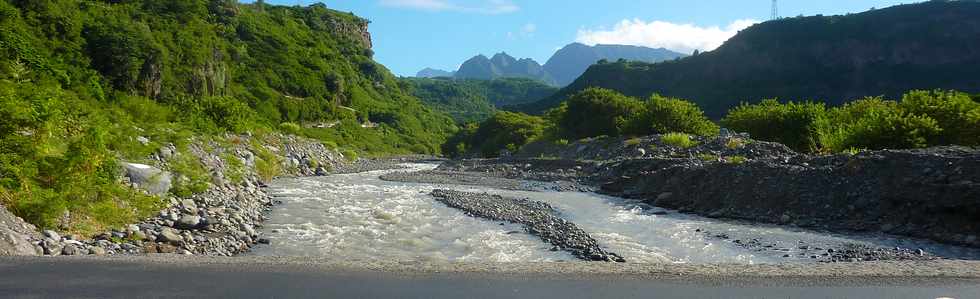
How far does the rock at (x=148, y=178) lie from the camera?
14516 mm

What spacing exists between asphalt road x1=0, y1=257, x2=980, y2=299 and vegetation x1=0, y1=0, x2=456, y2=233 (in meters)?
4.48

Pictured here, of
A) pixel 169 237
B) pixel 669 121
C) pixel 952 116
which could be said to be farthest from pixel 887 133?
pixel 169 237

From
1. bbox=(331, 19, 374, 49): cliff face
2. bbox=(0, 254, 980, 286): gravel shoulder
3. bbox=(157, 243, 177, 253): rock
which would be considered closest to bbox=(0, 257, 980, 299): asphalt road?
bbox=(0, 254, 980, 286): gravel shoulder

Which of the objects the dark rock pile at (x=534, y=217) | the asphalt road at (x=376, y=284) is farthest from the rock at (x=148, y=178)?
the dark rock pile at (x=534, y=217)

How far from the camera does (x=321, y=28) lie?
485 ft

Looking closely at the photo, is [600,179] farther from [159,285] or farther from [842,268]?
[159,285]

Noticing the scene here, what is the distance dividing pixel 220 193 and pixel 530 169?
21660mm

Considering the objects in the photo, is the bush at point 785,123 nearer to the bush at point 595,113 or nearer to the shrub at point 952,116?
the shrub at point 952,116

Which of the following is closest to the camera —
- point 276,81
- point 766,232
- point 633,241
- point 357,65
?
point 633,241

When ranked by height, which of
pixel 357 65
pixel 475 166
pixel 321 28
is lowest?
pixel 475 166

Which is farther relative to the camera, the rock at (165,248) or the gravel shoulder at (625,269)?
the rock at (165,248)

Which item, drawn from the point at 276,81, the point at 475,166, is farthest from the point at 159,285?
the point at 276,81

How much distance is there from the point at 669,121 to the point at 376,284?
39.9 metres

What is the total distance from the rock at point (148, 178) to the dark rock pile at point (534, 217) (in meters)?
8.56
